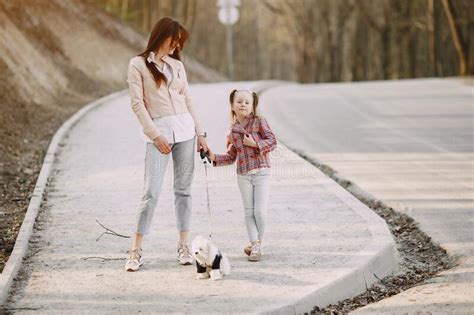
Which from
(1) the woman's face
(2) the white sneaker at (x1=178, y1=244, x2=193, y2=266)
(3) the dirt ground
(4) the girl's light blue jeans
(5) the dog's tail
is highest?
(3) the dirt ground

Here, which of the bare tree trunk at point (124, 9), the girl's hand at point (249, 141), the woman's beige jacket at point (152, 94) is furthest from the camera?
the bare tree trunk at point (124, 9)

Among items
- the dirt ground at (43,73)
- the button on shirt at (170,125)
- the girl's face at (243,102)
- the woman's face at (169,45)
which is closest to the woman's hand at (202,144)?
the button on shirt at (170,125)

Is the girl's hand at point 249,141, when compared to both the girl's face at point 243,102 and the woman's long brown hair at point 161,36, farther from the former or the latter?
the woman's long brown hair at point 161,36

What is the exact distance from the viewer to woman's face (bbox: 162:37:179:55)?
23.6 ft

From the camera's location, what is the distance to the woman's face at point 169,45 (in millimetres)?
7188

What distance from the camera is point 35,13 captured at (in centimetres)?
2959

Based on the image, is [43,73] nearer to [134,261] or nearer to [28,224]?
[28,224]

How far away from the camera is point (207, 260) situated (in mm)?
6930

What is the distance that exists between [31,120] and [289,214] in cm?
903

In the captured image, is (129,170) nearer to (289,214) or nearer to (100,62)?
(289,214)

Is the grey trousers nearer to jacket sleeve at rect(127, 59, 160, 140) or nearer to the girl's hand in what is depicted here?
jacket sleeve at rect(127, 59, 160, 140)

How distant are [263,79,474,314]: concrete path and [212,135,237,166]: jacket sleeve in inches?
71.8

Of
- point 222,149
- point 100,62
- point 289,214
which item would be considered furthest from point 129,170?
point 100,62

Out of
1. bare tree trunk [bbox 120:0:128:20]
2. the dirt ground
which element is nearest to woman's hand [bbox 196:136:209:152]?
the dirt ground
